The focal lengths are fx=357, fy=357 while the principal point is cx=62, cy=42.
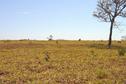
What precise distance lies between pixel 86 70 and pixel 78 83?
366 centimetres

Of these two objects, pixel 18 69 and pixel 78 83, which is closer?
pixel 78 83

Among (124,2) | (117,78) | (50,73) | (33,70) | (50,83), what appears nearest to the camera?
(50,83)

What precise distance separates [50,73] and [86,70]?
84.6 inches

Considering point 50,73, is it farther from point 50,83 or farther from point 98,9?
point 98,9

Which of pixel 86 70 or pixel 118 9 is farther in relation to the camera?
pixel 118 9

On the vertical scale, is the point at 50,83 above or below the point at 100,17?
below

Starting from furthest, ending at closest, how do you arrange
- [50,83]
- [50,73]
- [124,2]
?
[124,2] → [50,73] → [50,83]

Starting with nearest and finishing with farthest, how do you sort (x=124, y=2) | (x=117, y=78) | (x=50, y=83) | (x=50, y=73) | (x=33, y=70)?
(x=50, y=83)
(x=117, y=78)
(x=50, y=73)
(x=33, y=70)
(x=124, y=2)

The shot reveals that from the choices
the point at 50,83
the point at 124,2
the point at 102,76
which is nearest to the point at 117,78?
the point at 102,76

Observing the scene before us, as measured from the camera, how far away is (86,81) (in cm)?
1510

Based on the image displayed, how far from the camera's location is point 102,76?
16172 millimetres

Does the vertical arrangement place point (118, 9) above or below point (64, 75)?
above

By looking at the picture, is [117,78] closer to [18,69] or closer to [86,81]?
[86,81]

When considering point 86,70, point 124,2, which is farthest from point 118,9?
point 86,70
